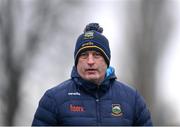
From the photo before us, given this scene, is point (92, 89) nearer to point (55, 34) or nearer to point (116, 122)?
point (116, 122)

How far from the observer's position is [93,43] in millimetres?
6828

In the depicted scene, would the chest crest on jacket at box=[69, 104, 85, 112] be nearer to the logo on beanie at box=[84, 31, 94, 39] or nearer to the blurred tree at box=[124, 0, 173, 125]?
the logo on beanie at box=[84, 31, 94, 39]

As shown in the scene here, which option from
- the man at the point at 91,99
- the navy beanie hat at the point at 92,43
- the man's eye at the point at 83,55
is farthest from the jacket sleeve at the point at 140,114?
the man's eye at the point at 83,55

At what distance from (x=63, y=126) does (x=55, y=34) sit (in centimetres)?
2278

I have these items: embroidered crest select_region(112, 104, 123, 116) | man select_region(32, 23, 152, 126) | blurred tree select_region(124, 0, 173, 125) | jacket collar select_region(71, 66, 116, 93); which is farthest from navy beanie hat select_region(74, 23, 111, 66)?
blurred tree select_region(124, 0, 173, 125)

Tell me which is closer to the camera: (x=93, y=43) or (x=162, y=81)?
(x=93, y=43)

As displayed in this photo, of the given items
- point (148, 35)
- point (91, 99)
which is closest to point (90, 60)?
point (91, 99)

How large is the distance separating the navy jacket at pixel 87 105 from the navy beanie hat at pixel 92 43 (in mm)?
153

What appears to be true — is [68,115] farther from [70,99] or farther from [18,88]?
[18,88]

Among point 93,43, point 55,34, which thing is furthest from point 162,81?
point 93,43

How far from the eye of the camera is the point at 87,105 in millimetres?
6609

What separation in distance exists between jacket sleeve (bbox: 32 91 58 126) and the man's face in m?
0.34

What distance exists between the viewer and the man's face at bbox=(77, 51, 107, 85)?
6.62m

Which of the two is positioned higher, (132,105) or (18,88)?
(132,105)
